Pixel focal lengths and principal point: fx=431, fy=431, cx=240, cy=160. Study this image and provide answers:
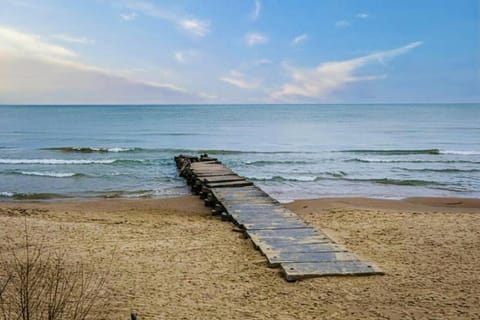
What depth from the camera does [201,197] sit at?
13.5 meters

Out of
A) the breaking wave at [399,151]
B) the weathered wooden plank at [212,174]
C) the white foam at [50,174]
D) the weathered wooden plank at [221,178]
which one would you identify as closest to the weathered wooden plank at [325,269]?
the weathered wooden plank at [221,178]

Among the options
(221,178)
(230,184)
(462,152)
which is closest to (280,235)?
(230,184)

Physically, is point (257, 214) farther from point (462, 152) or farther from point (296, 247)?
point (462, 152)

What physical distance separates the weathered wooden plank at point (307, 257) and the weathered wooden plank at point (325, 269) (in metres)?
0.12

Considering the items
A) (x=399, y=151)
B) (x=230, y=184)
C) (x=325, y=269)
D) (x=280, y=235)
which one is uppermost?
(x=399, y=151)

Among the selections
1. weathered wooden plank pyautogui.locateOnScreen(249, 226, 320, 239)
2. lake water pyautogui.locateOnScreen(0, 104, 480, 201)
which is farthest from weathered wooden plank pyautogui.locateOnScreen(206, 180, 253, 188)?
weathered wooden plank pyautogui.locateOnScreen(249, 226, 320, 239)

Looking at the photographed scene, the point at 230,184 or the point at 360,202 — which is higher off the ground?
the point at 230,184

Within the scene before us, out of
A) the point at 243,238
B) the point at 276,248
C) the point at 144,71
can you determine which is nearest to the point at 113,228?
the point at 243,238

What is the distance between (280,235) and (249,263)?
1179 mm

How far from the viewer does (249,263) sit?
21.9 feet

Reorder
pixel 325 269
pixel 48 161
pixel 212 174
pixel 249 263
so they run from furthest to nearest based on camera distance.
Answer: pixel 48 161
pixel 212 174
pixel 249 263
pixel 325 269

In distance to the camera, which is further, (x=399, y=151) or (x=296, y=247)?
(x=399, y=151)

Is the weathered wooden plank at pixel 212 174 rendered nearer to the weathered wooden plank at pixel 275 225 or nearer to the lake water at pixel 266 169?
the lake water at pixel 266 169

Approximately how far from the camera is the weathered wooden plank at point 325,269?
592cm
